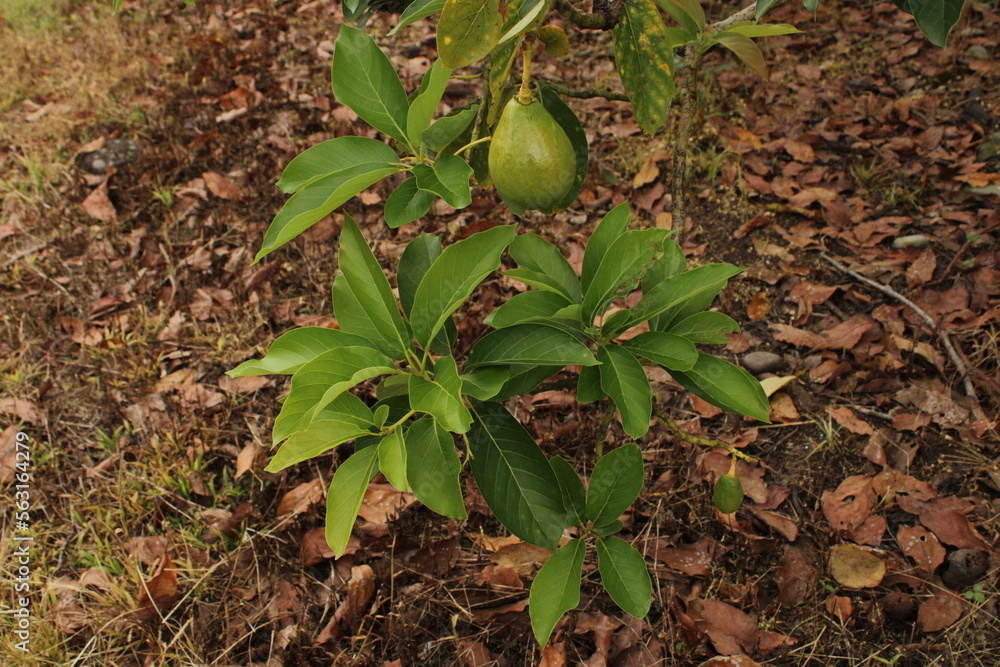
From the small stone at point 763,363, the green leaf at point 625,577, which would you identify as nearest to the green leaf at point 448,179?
the green leaf at point 625,577

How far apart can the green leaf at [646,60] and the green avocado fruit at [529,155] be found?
0.15m

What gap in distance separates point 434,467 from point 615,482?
282 millimetres

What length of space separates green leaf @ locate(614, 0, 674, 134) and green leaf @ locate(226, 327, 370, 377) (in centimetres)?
52

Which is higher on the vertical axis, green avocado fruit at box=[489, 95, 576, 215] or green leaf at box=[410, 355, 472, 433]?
green avocado fruit at box=[489, 95, 576, 215]

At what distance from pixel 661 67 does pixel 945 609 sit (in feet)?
3.68

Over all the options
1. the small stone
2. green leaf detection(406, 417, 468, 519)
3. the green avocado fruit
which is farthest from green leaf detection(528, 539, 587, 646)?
the small stone

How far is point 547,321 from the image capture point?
3.24 feet

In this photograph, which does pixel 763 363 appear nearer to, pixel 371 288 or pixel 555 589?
pixel 555 589

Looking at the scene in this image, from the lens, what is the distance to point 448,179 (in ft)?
2.85

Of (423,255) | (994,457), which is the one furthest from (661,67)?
(994,457)

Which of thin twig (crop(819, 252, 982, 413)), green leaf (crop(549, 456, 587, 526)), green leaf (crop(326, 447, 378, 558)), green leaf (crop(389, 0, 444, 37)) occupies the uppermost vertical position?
green leaf (crop(389, 0, 444, 37))

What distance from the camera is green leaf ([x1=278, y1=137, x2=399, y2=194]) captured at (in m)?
0.90

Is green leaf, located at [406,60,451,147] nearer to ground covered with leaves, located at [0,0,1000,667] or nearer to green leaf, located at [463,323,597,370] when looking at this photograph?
green leaf, located at [463,323,597,370]

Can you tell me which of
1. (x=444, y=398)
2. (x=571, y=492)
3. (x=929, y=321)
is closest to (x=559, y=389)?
(x=571, y=492)
